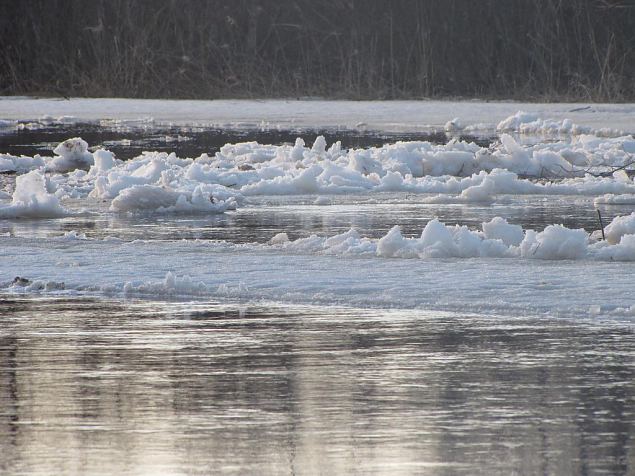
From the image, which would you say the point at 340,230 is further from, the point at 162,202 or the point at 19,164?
the point at 19,164

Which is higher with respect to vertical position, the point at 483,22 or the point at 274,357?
the point at 483,22

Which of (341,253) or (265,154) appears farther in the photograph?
(265,154)

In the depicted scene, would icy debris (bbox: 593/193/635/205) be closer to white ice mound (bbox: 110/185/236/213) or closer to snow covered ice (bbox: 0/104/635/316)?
snow covered ice (bbox: 0/104/635/316)

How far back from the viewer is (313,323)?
718 cm

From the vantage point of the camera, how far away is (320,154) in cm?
1778

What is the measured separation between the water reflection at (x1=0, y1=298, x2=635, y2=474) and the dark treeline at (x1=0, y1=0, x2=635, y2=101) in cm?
2757

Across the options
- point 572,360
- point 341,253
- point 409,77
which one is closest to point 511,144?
point 341,253

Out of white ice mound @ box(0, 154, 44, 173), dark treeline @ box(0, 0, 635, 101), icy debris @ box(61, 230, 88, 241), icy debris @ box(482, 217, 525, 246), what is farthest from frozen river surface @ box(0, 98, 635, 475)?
dark treeline @ box(0, 0, 635, 101)

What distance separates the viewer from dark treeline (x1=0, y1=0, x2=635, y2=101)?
3600 centimetres

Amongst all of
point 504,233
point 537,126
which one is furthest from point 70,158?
point 537,126

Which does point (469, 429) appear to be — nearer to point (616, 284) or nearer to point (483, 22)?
point (616, 284)

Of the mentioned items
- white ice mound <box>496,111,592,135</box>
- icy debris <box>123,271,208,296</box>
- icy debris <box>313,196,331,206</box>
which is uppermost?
white ice mound <box>496,111,592,135</box>

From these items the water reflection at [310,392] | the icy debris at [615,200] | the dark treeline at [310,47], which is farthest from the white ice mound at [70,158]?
the dark treeline at [310,47]

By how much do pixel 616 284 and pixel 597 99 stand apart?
79.0ft
